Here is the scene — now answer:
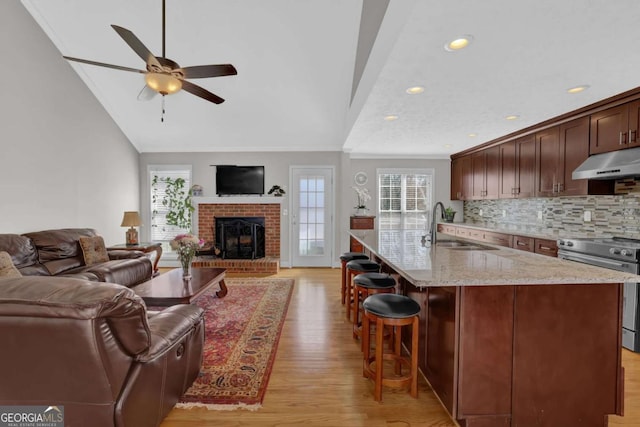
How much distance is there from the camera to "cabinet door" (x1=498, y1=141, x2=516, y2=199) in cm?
449

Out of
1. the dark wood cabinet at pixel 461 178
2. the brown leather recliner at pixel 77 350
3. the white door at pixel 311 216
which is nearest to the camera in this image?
the brown leather recliner at pixel 77 350

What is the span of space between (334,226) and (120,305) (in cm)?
483

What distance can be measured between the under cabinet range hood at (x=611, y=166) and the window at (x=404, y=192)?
9.75ft

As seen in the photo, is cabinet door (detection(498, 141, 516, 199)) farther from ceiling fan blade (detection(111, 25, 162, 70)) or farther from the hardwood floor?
ceiling fan blade (detection(111, 25, 162, 70))

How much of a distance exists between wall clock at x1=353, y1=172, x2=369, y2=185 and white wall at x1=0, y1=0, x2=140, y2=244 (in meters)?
4.53

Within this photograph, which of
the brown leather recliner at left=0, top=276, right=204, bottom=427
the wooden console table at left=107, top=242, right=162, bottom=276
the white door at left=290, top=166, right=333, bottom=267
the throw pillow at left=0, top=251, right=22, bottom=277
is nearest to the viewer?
the brown leather recliner at left=0, top=276, right=204, bottom=427

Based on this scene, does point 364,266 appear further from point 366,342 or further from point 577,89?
point 577,89

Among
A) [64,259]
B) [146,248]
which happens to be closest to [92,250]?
[64,259]

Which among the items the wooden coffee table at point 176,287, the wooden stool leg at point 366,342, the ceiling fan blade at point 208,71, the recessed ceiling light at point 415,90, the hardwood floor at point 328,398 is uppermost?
the ceiling fan blade at point 208,71

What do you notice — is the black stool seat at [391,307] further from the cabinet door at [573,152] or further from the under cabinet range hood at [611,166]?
the cabinet door at [573,152]

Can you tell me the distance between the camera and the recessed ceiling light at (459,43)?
189 cm

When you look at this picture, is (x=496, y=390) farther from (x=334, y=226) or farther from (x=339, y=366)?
(x=334, y=226)

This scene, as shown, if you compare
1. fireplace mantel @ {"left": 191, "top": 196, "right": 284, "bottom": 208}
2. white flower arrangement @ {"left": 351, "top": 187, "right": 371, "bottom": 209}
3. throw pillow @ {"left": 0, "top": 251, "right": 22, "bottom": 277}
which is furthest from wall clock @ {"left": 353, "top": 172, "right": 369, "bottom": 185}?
throw pillow @ {"left": 0, "top": 251, "right": 22, "bottom": 277}

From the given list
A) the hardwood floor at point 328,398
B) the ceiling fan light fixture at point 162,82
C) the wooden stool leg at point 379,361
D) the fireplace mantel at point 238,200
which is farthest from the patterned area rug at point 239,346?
the ceiling fan light fixture at point 162,82
